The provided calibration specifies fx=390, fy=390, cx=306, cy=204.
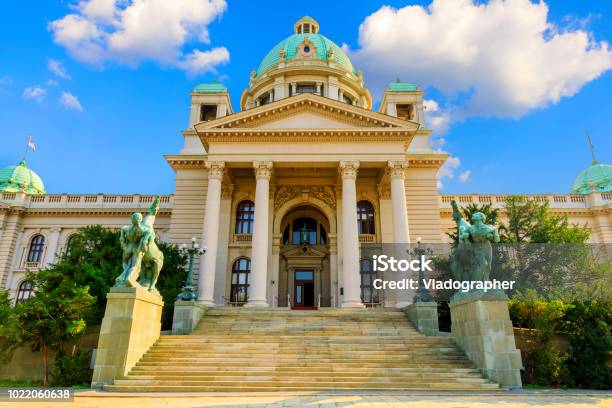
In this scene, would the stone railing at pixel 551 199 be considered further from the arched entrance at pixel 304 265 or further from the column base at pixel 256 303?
the column base at pixel 256 303

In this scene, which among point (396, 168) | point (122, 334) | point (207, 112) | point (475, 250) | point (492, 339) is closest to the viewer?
point (492, 339)

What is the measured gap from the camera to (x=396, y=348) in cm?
1401

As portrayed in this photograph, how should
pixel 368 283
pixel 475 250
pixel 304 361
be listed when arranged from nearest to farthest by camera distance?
1. pixel 475 250
2. pixel 304 361
3. pixel 368 283

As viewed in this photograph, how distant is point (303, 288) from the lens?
27.8 metres

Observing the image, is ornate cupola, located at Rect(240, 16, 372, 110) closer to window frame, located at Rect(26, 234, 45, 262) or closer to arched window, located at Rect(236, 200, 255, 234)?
arched window, located at Rect(236, 200, 255, 234)

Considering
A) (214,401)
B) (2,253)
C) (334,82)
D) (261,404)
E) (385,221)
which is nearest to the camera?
(261,404)

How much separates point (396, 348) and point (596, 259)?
1681 cm

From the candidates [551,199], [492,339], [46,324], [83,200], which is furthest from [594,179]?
[83,200]

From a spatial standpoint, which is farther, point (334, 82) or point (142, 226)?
point (334, 82)

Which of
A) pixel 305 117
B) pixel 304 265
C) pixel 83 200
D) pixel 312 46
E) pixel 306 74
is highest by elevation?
pixel 312 46

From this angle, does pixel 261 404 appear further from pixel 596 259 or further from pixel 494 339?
pixel 596 259

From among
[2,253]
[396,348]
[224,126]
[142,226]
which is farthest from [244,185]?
[2,253]

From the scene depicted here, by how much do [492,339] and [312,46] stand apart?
37587 mm

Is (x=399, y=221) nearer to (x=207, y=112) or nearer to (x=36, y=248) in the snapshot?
(x=207, y=112)
